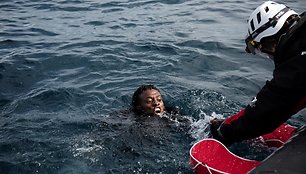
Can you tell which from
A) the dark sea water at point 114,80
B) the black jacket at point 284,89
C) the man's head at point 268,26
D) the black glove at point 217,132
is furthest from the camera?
the dark sea water at point 114,80

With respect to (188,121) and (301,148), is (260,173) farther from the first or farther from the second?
(188,121)

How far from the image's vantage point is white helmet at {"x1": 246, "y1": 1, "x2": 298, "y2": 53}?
3.93 metres

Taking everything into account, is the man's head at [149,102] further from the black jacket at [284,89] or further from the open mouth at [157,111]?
the black jacket at [284,89]

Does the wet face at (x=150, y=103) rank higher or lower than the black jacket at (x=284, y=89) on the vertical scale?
lower

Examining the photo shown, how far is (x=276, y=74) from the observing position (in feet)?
11.5

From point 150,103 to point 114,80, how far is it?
2277 mm

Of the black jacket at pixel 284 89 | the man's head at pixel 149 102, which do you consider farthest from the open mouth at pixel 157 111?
the black jacket at pixel 284 89

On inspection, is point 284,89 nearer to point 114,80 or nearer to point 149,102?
point 149,102

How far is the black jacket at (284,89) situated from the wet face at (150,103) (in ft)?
8.31

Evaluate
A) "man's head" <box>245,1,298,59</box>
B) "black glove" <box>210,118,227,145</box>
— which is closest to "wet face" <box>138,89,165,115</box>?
"black glove" <box>210,118,227,145</box>

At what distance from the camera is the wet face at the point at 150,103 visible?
6.20 metres

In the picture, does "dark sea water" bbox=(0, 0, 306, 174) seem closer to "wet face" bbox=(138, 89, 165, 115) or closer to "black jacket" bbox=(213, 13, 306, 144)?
"wet face" bbox=(138, 89, 165, 115)

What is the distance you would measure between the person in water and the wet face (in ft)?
6.41

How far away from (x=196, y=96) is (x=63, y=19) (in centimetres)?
791
